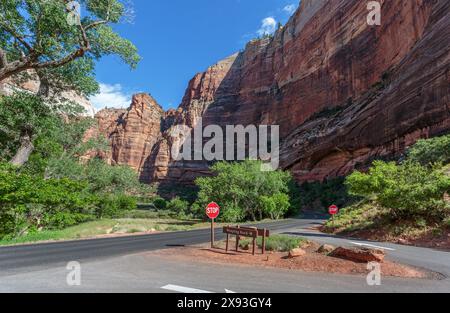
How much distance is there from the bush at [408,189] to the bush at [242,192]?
66.7ft

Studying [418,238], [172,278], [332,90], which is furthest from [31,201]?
[332,90]

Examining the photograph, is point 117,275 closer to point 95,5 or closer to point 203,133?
point 95,5

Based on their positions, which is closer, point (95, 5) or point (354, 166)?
point (95, 5)

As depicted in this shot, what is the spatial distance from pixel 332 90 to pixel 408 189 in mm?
62349

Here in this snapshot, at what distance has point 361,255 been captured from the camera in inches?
333

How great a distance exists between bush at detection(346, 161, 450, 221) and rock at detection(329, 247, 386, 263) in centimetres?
806

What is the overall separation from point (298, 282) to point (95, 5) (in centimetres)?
1463

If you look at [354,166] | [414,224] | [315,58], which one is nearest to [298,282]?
[414,224]

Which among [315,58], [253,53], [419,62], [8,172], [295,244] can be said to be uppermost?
[253,53]

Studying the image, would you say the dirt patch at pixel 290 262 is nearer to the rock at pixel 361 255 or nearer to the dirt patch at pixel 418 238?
the rock at pixel 361 255

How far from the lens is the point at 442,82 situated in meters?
36.1

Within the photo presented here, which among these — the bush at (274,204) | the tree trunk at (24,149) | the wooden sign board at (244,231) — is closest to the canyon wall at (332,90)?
the bush at (274,204)

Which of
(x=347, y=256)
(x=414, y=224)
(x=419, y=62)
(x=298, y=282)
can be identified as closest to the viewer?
(x=298, y=282)
